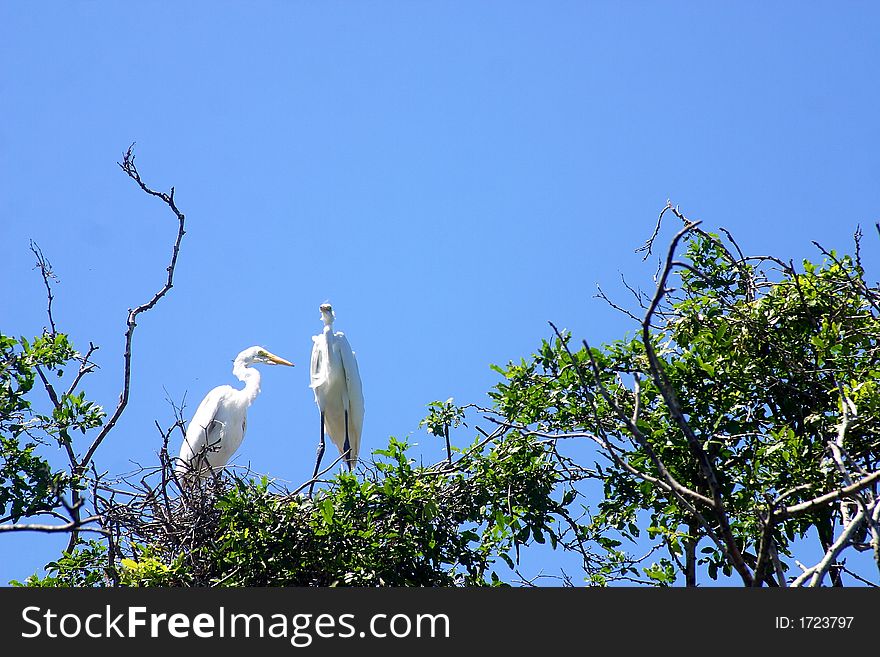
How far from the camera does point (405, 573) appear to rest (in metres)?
5.16

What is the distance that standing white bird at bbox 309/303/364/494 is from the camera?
789cm

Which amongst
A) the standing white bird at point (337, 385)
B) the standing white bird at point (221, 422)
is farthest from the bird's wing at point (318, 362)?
the standing white bird at point (221, 422)

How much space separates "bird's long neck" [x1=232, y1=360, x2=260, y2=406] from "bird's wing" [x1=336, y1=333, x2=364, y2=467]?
0.75 m

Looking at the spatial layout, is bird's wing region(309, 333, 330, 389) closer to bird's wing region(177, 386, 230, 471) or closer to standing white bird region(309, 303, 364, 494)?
standing white bird region(309, 303, 364, 494)

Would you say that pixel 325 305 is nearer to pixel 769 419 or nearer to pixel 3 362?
pixel 3 362

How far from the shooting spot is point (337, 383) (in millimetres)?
7898

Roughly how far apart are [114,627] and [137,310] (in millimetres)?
3383

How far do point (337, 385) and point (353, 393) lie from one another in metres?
0.14

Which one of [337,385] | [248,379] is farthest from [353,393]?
[248,379]

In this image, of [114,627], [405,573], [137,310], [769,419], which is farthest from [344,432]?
[114,627]

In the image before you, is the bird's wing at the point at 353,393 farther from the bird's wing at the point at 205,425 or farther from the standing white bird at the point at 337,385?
the bird's wing at the point at 205,425

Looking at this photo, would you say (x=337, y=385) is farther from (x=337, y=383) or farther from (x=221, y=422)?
(x=221, y=422)

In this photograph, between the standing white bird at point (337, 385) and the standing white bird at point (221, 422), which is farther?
the standing white bird at point (337, 385)

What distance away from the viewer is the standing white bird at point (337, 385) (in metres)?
7.89
